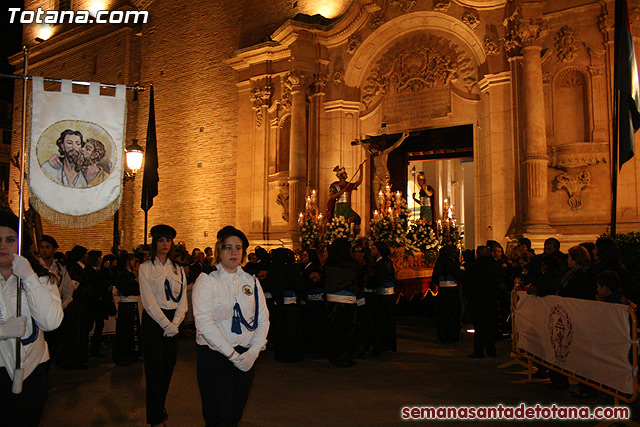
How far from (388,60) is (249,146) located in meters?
5.81

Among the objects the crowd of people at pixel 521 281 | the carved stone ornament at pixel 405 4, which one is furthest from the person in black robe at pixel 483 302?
the carved stone ornament at pixel 405 4

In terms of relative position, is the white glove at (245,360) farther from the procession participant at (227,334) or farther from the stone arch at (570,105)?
the stone arch at (570,105)

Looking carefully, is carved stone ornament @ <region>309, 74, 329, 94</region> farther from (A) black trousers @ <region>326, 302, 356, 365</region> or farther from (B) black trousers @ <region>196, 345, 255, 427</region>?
(B) black trousers @ <region>196, 345, 255, 427</region>

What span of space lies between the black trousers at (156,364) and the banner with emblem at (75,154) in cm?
121

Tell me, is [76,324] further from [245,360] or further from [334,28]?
[334,28]

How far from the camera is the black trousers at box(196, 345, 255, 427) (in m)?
4.14

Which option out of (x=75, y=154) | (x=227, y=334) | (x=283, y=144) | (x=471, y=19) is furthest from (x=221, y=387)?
(x=283, y=144)

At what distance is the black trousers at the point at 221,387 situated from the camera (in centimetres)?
414

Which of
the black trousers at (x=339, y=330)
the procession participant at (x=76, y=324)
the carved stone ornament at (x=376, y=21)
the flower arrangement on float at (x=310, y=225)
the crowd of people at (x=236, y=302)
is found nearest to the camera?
the crowd of people at (x=236, y=302)

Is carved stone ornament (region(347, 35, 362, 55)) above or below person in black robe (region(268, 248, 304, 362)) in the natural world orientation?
above

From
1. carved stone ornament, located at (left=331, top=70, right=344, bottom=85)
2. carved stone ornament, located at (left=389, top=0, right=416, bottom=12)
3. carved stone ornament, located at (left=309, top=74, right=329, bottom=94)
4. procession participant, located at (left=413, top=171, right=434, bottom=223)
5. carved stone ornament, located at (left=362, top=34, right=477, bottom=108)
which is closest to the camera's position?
procession participant, located at (left=413, top=171, right=434, bottom=223)

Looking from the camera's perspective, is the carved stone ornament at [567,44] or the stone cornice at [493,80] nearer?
the carved stone ornament at [567,44]

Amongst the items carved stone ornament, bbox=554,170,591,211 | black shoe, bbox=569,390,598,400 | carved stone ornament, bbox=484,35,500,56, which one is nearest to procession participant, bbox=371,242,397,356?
black shoe, bbox=569,390,598,400

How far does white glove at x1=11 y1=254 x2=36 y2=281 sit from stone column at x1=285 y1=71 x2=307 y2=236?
14.7 meters
